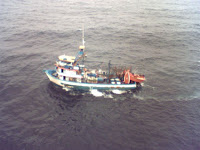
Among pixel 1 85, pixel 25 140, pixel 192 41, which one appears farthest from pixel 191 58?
pixel 1 85

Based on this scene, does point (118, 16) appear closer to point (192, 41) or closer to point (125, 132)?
point (192, 41)

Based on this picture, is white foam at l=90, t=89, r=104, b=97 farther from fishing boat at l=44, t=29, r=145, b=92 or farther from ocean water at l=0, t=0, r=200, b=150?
ocean water at l=0, t=0, r=200, b=150

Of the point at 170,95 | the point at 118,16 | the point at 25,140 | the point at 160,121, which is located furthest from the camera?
the point at 118,16

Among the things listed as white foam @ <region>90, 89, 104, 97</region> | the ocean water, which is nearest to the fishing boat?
white foam @ <region>90, 89, 104, 97</region>

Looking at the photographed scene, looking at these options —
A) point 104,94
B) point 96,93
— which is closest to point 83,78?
point 96,93

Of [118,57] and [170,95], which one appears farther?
[118,57]

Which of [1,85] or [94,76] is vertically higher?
[94,76]

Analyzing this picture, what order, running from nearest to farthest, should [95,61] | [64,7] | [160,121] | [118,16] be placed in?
[160,121] < [95,61] < [118,16] < [64,7]

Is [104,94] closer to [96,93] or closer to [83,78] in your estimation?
[96,93]

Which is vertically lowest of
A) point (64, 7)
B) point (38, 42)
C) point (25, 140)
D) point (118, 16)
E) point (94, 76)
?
point (25, 140)
